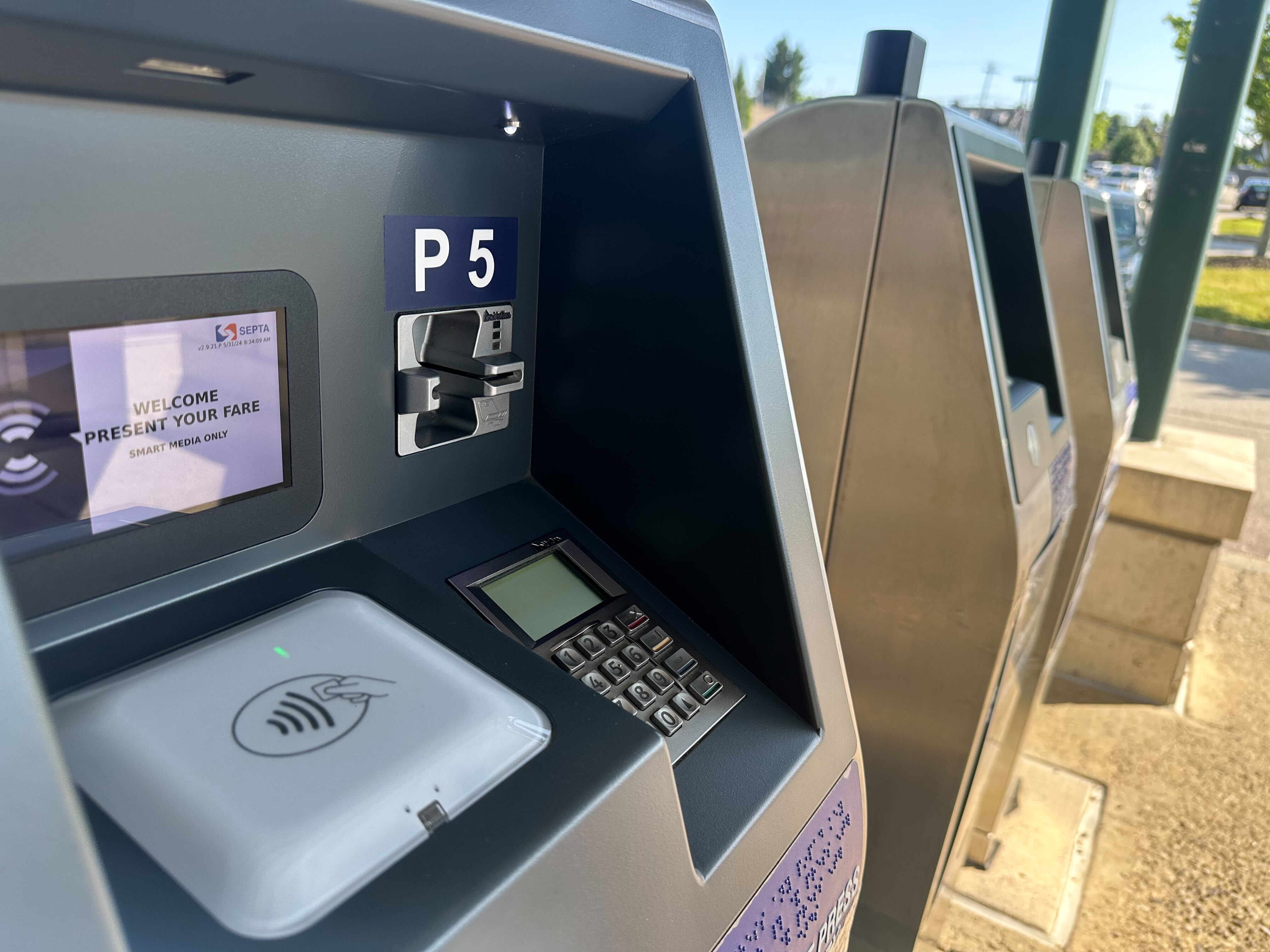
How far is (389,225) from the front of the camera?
29.0 inches

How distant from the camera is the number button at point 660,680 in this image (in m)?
0.80

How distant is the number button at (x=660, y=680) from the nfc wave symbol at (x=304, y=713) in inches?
11.5

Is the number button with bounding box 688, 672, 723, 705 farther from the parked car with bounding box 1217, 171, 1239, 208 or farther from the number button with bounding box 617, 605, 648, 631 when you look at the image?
the parked car with bounding box 1217, 171, 1239, 208

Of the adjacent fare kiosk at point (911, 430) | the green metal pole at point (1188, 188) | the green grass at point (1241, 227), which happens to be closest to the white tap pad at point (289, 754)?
the adjacent fare kiosk at point (911, 430)

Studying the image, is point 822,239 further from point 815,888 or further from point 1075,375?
point 1075,375

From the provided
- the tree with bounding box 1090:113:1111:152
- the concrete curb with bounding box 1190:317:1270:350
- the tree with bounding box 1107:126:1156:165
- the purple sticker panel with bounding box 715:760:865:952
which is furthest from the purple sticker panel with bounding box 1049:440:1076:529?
the tree with bounding box 1107:126:1156:165

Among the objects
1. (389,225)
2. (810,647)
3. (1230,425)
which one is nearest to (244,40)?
(389,225)

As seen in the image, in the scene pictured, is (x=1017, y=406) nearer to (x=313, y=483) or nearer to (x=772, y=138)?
(x=772, y=138)

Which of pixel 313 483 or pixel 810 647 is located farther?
pixel 810 647

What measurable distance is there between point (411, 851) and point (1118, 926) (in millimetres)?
2307

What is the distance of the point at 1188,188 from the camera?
307 centimetres

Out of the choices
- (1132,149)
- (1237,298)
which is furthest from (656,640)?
(1132,149)

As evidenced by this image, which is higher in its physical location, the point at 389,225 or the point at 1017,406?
the point at 389,225

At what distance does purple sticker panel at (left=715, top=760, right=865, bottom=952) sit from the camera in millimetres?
715
